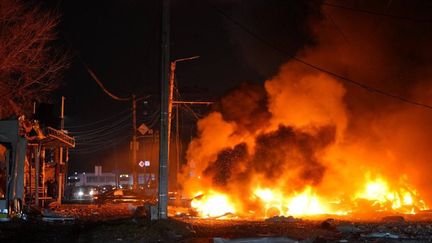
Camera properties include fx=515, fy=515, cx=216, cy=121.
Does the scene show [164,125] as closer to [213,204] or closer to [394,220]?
[394,220]

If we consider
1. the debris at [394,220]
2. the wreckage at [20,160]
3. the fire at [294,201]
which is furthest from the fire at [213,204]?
the debris at [394,220]

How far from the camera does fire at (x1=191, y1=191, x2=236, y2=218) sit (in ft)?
80.7

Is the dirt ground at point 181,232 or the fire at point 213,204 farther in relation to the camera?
the fire at point 213,204

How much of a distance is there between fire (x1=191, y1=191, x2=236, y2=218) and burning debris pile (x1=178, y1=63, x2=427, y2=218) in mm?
50

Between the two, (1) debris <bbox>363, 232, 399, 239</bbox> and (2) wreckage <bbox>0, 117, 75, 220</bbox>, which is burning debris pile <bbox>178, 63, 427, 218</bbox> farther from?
(1) debris <bbox>363, 232, 399, 239</bbox>

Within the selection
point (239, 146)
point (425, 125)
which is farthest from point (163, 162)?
point (425, 125)

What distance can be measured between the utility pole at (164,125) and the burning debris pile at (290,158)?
31.9 feet

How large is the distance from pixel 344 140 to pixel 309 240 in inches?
666

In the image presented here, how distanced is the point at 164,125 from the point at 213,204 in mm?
10440

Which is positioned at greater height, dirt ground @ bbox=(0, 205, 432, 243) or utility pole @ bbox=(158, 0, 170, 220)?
utility pole @ bbox=(158, 0, 170, 220)

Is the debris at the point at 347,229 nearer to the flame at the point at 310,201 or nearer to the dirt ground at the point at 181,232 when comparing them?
the dirt ground at the point at 181,232

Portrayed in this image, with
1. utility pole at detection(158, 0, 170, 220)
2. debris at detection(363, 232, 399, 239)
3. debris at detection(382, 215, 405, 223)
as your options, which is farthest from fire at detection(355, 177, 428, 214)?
utility pole at detection(158, 0, 170, 220)

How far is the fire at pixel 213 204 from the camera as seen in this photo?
24609mm

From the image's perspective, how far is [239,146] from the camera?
89.8ft
